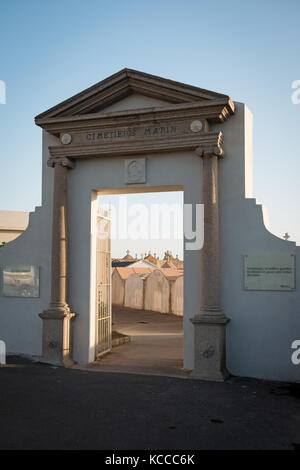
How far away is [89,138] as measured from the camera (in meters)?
8.80

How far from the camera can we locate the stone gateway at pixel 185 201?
7715mm

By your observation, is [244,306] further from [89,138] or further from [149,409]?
[89,138]

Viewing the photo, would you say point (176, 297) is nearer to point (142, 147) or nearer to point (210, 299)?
point (210, 299)

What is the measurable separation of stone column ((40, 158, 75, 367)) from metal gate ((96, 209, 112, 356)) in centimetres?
70

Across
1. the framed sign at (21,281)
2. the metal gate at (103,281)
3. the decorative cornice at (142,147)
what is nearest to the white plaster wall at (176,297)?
the metal gate at (103,281)

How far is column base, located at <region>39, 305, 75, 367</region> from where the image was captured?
852cm

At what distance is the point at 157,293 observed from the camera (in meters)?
19.6

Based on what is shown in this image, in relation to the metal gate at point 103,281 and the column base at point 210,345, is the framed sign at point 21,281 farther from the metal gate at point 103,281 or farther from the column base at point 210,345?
the column base at point 210,345

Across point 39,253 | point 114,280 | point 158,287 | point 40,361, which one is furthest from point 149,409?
point 114,280

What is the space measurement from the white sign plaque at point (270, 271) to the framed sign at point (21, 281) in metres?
4.00

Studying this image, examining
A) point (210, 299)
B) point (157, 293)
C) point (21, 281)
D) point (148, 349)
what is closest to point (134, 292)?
point (157, 293)

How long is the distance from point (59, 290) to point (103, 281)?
1.17 metres

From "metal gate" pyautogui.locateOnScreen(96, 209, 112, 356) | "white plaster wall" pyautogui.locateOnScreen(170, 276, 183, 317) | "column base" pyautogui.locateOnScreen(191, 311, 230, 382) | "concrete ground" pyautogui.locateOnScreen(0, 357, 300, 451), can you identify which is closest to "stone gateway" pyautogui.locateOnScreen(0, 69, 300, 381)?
"column base" pyautogui.locateOnScreen(191, 311, 230, 382)
